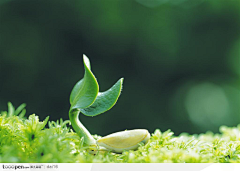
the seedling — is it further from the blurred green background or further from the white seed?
the blurred green background

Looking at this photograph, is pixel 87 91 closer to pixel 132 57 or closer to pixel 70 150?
pixel 70 150

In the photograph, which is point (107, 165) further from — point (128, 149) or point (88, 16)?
point (88, 16)

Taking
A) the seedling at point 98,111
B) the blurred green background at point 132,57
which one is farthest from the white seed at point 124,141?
the blurred green background at point 132,57

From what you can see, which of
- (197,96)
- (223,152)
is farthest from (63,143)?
(197,96)

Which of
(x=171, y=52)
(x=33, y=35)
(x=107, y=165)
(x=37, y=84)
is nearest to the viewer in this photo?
(x=107, y=165)

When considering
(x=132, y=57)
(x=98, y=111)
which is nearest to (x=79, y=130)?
(x=98, y=111)

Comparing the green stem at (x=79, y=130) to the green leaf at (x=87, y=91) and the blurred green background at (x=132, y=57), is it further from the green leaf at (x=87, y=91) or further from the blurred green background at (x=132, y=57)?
the blurred green background at (x=132, y=57)

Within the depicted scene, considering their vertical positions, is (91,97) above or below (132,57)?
below
